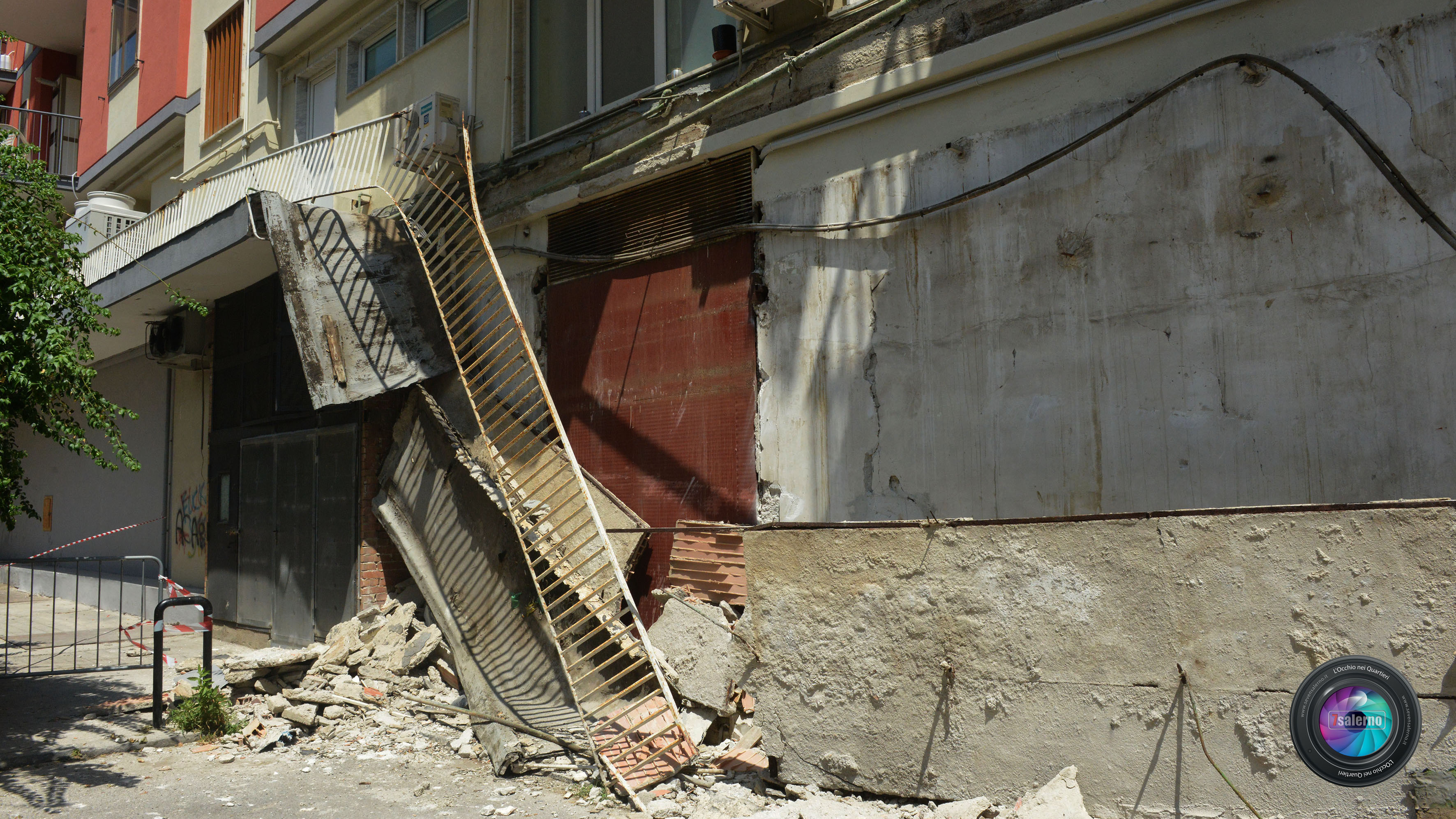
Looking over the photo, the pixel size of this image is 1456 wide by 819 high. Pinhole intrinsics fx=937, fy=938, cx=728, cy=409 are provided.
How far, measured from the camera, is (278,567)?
38.8 ft

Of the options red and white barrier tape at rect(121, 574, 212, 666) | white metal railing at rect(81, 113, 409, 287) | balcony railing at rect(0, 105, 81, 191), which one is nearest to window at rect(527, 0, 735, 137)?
white metal railing at rect(81, 113, 409, 287)

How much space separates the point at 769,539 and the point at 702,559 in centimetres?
248

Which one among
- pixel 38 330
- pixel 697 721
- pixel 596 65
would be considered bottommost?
pixel 697 721

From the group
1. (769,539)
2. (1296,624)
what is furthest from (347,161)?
(1296,624)

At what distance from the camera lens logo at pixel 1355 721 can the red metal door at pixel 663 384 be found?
15.6 feet

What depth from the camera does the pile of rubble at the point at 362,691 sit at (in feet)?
24.7

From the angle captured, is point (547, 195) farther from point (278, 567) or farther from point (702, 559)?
point (278, 567)

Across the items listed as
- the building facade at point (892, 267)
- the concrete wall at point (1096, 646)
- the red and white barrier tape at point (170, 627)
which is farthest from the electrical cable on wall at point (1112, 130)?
the red and white barrier tape at point (170, 627)

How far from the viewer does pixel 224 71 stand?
1666 centimetres

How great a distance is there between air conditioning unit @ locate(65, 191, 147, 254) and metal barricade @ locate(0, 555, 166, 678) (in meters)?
5.40

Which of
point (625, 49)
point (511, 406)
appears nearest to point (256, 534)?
point (511, 406)

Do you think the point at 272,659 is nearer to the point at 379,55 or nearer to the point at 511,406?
the point at 511,406

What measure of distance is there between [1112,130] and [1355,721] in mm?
4061

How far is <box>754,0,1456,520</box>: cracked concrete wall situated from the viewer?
540 centimetres
